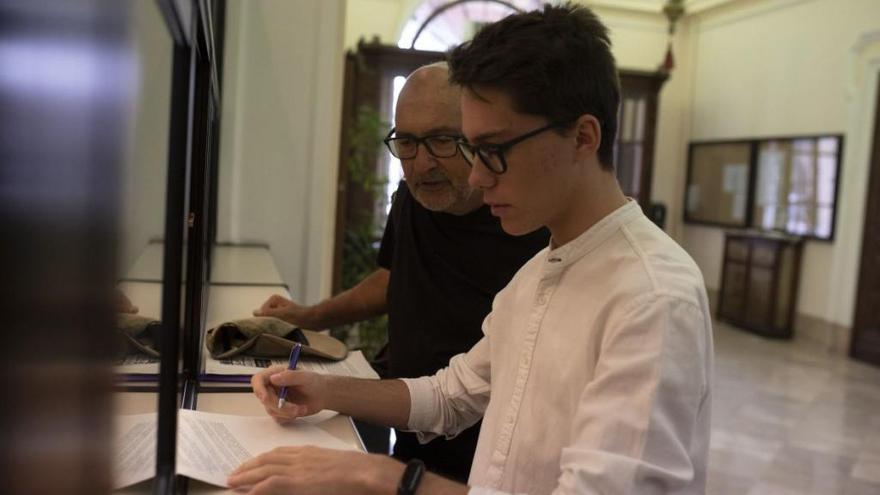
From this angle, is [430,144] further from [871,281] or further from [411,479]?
[871,281]

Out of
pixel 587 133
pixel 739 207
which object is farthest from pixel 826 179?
pixel 587 133

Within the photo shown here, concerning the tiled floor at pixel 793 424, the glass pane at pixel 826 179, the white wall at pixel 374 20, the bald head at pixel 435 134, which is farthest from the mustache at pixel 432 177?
the white wall at pixel 374 20

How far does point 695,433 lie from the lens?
941mm

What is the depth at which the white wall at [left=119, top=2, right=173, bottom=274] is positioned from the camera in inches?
15.8

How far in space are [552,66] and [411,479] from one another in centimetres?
59

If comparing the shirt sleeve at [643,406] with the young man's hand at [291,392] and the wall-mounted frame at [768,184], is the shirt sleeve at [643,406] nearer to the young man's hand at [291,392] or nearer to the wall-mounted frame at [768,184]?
the young man's hand at [291,392]

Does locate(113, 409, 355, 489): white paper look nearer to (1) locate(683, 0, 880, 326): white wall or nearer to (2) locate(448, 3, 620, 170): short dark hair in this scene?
(2) locate(448, 3, 620, 170): short dark hair

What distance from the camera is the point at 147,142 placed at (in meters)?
0.56

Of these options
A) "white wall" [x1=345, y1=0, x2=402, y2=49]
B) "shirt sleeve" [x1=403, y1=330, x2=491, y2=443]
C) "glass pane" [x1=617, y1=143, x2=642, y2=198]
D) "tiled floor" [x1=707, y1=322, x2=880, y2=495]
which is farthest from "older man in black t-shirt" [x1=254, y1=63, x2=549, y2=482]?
"glass pane" [x1=617, y1=143, x2=642, y2=198]

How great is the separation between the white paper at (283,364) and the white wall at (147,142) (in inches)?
41.3

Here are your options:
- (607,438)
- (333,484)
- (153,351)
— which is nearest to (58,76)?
(153,351)

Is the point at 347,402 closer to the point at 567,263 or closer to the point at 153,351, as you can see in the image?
the point at 567,263

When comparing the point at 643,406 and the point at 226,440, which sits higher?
the point at 643,406

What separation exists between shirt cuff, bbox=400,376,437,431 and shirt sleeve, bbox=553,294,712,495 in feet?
1.76
